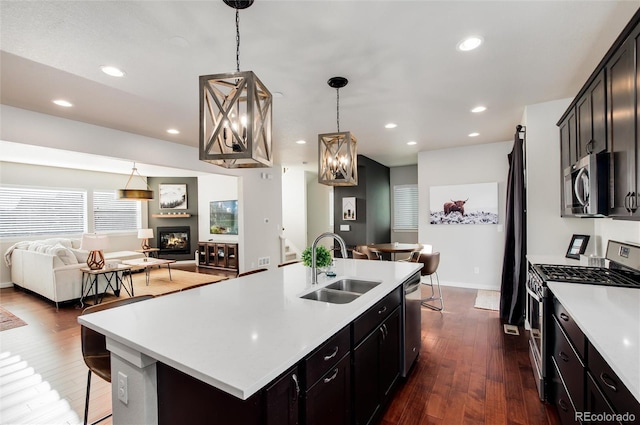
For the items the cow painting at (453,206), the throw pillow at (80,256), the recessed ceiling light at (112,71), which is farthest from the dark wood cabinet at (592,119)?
the throw pillow at (80,256)

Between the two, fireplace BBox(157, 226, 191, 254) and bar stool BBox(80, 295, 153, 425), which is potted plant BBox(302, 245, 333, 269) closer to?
bar stool BBox(80, 295, 153, 425)

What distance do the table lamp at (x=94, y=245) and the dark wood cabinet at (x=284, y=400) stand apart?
4.85 metres

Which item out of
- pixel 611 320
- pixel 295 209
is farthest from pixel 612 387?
pixel 295 209

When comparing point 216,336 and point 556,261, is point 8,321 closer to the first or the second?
point 216,336

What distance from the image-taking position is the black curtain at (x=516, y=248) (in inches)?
140

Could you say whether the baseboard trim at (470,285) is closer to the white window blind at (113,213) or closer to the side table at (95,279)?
the side table at (95,279)

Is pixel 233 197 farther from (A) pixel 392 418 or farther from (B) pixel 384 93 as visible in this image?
(A) pixel 392 418

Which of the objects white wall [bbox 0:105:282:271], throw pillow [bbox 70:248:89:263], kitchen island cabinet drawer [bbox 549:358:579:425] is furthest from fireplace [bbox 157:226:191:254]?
kitchen island cabinet drawer [bbox 549:358:579:425]

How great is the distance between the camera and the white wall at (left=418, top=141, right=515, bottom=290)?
17.5 feet

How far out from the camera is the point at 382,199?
287 inches

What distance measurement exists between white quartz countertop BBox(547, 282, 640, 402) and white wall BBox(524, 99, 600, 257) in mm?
1661

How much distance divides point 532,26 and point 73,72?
3.53 metres

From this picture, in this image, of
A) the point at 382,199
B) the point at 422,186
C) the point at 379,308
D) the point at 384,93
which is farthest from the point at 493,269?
the point at 379,308

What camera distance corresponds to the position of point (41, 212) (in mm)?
6859
